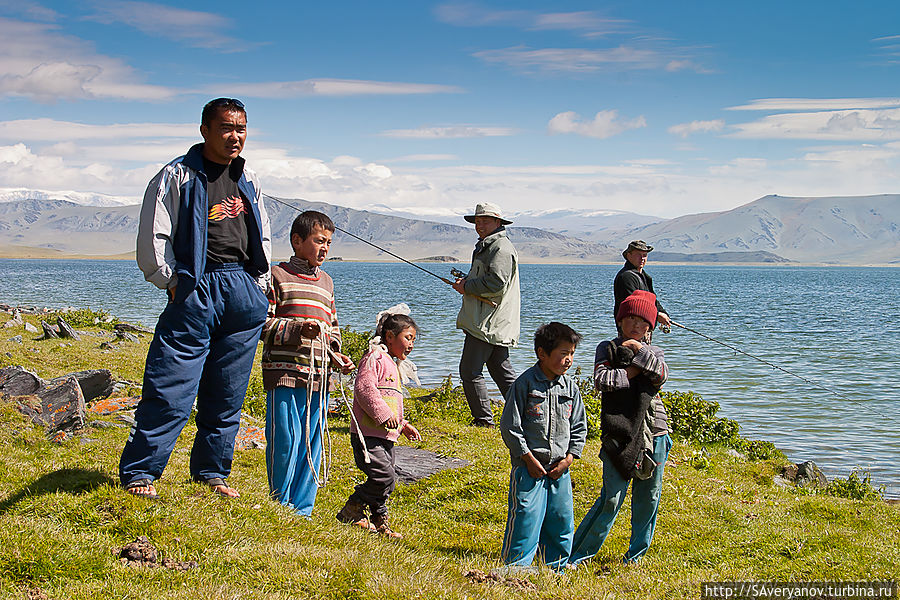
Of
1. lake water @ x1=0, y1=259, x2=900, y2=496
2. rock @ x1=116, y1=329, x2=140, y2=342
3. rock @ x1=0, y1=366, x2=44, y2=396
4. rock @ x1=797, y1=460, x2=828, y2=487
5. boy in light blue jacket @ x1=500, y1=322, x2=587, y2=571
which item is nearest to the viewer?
boy in light blue jacket @ x1=500, y1=322, x2=587, y2=571

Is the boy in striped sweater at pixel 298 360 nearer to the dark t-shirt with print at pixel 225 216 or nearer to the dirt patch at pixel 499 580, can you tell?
the dark t-shirt with print at pixel 225 216

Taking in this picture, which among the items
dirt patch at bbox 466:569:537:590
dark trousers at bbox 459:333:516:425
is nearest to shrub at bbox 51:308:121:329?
dark trousers at bbox 459:333:516:425

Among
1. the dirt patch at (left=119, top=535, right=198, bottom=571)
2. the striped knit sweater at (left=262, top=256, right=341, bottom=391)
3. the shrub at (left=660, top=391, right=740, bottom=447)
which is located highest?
the striped knit sweater at (left=262, top=256, right=341, bottom=391)

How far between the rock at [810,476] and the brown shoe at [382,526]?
6.64 m

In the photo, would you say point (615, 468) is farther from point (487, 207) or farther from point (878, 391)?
point (878, 391)

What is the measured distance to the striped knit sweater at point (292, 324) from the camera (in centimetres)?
554

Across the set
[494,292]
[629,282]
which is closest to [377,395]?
[494,292]

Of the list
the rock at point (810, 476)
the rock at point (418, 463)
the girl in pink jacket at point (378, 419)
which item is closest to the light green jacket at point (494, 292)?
the rock at point (418, 463)

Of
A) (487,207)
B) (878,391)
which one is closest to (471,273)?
(487,207)

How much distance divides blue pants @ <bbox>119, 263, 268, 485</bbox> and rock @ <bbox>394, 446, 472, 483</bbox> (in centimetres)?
293

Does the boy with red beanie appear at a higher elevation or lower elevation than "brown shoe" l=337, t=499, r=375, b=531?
higher

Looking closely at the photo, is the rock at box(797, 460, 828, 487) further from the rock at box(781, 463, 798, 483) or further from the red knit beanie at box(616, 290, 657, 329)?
the red knit beanie at box(616, 290, 657, 329)

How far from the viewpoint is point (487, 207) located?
9.46 metres

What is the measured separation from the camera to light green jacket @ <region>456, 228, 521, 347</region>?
9.31m
